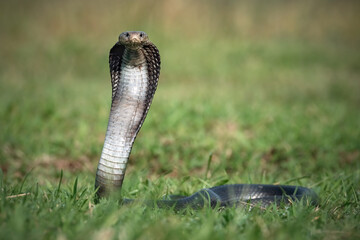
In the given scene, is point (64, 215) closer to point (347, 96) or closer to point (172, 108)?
point (172, 108)

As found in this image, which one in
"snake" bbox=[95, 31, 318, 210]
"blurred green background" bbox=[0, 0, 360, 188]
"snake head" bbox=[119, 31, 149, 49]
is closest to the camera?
"snake head" bbox=[119, 31, 149, 49]

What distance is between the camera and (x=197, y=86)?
874cm

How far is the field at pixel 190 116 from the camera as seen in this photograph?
7.16 feet

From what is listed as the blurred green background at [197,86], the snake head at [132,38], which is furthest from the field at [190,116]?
the snake head at [132,38]

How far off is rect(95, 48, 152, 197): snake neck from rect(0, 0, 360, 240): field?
0.16 meters

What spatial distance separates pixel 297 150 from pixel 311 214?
103 inches

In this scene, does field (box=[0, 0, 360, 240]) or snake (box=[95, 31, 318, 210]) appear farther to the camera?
snake (box=[95, 31, 318, 210])

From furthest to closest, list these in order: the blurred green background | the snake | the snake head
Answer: the blurred green background
the snake
the snake head

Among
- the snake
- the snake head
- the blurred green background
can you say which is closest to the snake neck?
the snake

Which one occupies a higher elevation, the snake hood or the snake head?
the snake head

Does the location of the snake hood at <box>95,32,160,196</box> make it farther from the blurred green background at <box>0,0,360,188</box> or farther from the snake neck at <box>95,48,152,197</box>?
the blurred green background at <box>0,0,360,188</box>

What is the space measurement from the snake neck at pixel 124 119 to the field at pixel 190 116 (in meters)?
0.16

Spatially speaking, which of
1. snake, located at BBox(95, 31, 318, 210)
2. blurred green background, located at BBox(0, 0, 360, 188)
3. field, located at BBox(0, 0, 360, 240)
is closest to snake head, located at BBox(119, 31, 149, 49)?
snake, located at BBox(95, 31, 318, 210)

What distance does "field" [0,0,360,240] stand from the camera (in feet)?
7.16
